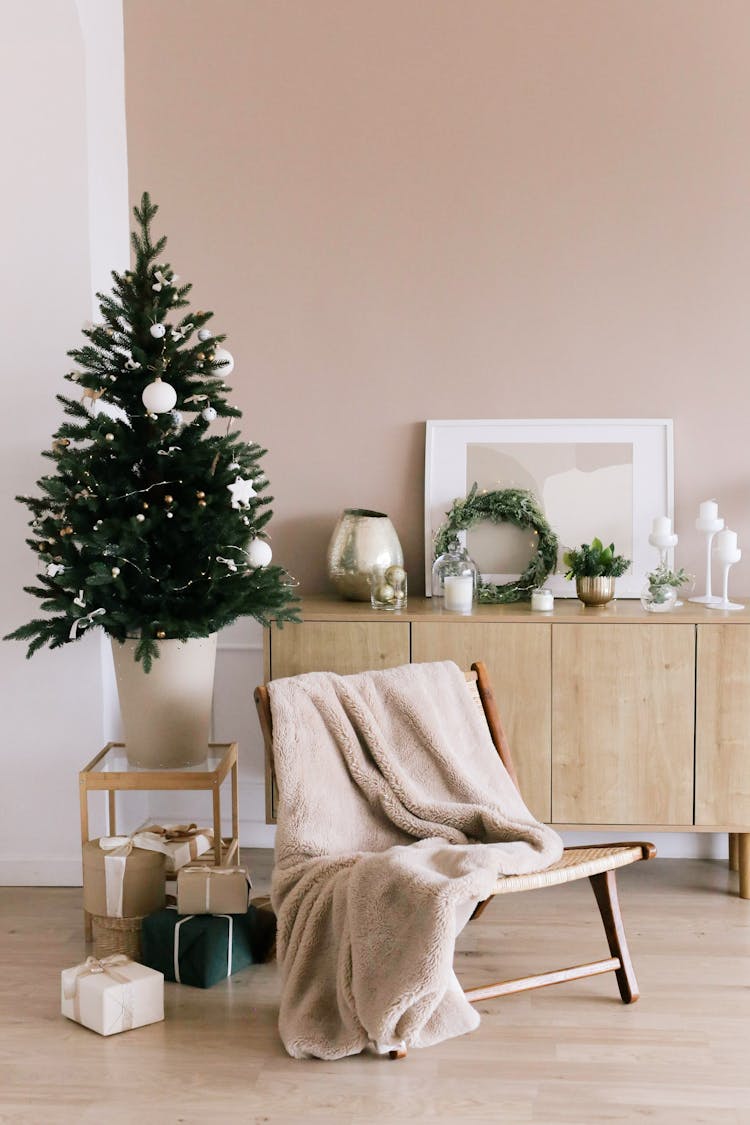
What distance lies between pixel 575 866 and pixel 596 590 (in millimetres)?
1090

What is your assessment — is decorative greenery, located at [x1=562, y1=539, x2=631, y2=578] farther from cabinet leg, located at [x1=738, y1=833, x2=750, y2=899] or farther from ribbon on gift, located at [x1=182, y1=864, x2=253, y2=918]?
ribbon on gift, located at [x1=182, y1=864, x2=253, y2=918]

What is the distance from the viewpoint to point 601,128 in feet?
11.6

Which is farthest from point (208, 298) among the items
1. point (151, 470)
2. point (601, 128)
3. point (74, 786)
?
point (74, 786)

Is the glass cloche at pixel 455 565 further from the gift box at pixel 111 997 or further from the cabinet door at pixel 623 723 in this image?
the gift box at pixel 111 997

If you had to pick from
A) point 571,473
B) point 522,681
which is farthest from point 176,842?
point 571,473

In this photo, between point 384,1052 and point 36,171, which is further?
point 36,171

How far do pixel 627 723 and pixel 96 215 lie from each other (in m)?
2.24

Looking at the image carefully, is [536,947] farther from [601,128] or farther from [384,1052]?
[601,128]

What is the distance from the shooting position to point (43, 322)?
3.31 meters

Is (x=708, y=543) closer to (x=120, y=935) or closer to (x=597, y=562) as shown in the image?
(x=597, y=562)

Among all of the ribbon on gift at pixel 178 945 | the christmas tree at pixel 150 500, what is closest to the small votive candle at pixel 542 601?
the christmas tree at pixel 150 500

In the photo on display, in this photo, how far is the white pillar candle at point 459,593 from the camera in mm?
3305

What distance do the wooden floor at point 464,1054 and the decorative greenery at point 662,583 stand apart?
3.10ft

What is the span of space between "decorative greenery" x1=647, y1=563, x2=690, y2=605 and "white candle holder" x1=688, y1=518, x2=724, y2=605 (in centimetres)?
14
